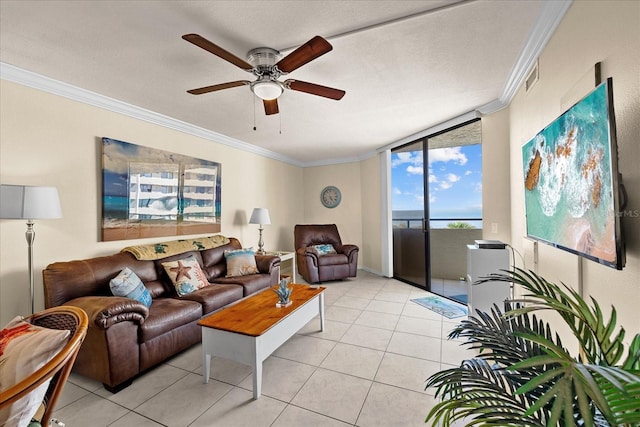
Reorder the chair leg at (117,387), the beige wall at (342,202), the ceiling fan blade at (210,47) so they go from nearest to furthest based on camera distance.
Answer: the ceiling fan blade at (210,47) → the chair leg at (117,387) → the beige wall at (342,202)

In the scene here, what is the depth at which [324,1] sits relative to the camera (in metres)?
1.60

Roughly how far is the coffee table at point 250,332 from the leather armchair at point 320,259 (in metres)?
2.28

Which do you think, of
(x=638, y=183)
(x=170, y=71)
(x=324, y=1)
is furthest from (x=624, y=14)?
(x=170, y=71)

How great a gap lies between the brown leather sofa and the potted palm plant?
2.22 metres

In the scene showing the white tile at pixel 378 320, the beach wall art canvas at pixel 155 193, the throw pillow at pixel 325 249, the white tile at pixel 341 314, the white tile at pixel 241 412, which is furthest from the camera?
the throw pillow at pixel 325 249

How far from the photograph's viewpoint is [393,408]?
185cm

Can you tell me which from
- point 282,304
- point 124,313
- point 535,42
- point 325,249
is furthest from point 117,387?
point 535,42

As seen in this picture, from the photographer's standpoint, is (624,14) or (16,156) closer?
(624,14)

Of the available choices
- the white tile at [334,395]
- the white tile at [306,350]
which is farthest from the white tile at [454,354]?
the white tile at [306,350]

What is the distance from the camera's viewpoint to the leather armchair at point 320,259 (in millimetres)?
4910

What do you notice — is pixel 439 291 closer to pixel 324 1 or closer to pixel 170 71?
pixel 324 1

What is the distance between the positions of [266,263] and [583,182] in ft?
11.2

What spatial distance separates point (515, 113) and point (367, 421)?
2993mm

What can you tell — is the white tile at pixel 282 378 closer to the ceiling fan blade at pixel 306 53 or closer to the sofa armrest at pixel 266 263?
the sofa armrest at pixel 266 263
